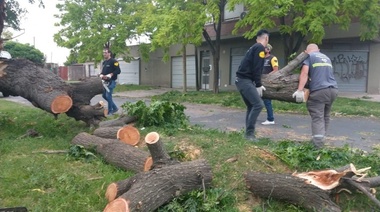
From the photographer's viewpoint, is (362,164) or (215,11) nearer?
(362,164)

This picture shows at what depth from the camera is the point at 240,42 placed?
69.3 feet

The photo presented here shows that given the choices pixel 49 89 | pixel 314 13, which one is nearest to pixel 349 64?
pixel 314 13

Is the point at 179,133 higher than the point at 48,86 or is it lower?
lower

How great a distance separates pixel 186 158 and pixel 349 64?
16.2 m

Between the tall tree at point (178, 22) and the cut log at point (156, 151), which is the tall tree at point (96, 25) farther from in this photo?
the cut log at point (156, 151)

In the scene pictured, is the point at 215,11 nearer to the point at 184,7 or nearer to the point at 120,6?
the point at 184,7

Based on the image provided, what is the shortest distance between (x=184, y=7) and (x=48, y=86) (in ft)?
32.8

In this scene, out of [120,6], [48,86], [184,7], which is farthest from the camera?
[120,6]

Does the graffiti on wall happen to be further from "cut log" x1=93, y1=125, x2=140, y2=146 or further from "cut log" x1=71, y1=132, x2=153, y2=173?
"cut log" x1=71, y1=132, x2=153, y2=173

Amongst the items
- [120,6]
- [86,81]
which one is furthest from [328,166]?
[120,6]

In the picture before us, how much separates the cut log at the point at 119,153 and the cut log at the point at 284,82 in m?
2.46

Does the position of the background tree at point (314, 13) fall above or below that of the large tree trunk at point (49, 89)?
above

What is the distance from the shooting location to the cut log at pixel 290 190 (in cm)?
361

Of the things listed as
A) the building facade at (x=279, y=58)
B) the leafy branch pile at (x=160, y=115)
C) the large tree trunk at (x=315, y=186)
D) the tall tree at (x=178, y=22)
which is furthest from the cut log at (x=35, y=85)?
the building facade at (x=279, y=58)
